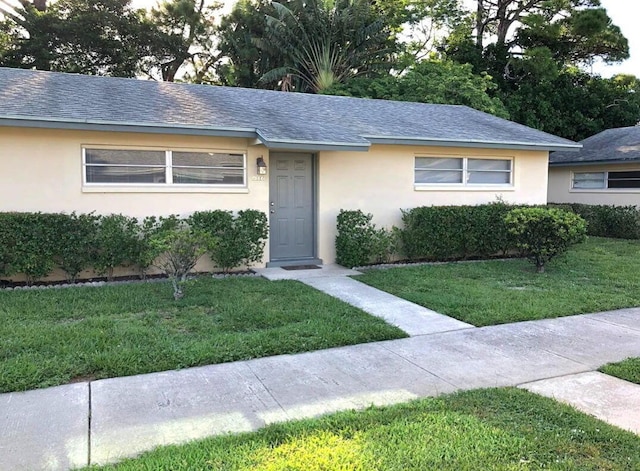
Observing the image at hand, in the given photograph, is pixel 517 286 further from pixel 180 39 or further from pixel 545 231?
pixel 180 39

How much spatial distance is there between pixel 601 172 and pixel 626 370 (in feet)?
46.1

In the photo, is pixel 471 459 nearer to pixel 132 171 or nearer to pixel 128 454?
pixel 128 454

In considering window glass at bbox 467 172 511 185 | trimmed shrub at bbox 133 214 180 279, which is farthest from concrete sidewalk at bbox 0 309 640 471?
window glass at bbox 467 172 511 185

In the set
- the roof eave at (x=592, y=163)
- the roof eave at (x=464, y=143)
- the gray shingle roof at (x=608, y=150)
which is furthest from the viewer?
the gray shingle roof at (x=608, y=150)

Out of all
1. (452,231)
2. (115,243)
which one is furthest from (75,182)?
(452,231)

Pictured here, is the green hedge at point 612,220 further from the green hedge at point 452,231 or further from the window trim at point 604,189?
the green hedge at point 452,231

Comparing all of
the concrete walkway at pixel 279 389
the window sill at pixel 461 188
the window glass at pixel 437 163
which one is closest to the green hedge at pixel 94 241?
the concrete walkway at pixel 279 389

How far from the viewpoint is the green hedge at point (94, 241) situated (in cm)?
757

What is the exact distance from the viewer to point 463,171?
37.7 feet

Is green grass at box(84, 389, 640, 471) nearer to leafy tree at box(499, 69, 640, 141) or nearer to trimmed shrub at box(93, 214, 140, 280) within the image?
trimmed shrub at box(93, 214, 140, 280)

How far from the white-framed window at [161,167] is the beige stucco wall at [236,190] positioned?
13cm

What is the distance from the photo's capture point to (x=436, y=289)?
7.88 metres

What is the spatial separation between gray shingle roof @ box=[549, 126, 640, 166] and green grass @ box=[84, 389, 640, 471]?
14.2m

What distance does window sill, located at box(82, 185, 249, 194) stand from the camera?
8477 mm
